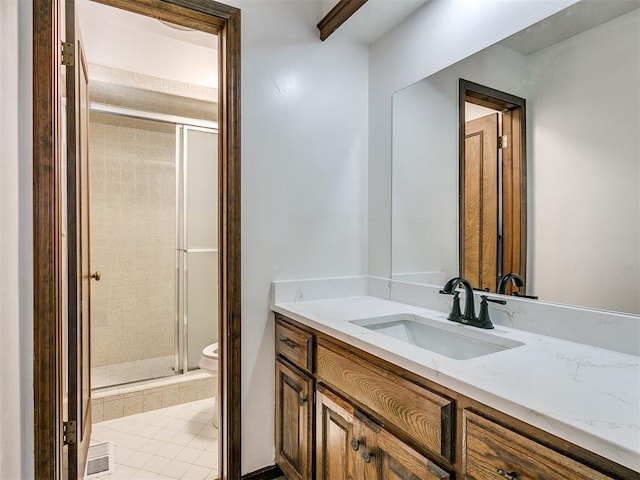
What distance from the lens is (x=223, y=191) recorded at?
173 cm

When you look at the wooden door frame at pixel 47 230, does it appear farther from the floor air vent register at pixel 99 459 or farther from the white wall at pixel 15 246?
the floor air vent register at pixel 99 459

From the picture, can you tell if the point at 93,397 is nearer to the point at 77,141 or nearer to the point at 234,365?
the point at 234,365

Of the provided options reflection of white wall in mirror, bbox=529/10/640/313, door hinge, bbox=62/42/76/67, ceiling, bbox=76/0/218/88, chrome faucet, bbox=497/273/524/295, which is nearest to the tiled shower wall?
ceiling, bbox=76/0/218/88

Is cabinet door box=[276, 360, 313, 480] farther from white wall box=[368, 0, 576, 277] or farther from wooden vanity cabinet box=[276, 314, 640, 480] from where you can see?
white wall box=[368, 0, 576, 277]

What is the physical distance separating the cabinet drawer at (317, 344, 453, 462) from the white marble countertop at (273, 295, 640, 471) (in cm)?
7

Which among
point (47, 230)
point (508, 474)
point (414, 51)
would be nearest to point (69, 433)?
point (47, 230)

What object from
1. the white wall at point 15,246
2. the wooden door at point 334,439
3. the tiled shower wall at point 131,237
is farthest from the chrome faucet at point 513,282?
the tiled shower wall at point 131,237

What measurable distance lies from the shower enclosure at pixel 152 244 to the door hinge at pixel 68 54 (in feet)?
4.45

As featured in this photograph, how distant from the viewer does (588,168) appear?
1182mm

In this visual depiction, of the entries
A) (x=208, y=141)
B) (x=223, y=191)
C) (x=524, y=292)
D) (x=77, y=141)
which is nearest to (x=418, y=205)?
(x=524, y=292)

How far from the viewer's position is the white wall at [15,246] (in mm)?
928

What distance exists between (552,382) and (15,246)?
148cm

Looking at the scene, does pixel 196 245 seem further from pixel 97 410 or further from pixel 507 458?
pixel 507 458

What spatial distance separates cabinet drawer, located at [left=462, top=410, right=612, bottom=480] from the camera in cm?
67
